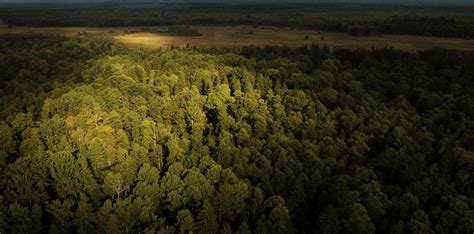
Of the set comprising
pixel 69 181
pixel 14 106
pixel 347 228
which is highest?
pixel 14 106

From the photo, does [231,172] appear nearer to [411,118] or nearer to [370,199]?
[370,199]

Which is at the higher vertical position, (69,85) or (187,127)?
(69,85)

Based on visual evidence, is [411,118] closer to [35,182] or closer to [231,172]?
[231,172]

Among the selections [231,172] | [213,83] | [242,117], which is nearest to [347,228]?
[231,172]

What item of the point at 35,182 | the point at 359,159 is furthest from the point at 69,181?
the point at 359,159

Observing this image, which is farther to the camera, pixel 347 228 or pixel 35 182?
pixel 35 182

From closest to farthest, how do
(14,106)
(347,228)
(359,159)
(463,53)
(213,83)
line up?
(347,228), (359,159), (14,106), (213,83), (463,53)

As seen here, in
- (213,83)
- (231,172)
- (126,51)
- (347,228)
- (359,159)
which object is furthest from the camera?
(126,51)
